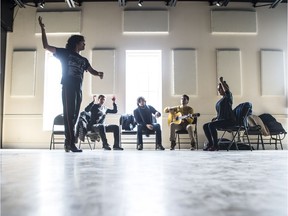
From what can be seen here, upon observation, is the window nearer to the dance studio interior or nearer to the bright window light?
the dance studio interior

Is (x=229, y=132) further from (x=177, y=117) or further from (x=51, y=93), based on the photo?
(x=51, y=93)

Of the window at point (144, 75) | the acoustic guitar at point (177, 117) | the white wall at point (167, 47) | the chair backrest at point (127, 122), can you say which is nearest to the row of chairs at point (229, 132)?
the chair backrest at point (127, 122)

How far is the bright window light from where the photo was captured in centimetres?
709

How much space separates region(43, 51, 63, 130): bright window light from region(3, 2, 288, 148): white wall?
0.11 meters

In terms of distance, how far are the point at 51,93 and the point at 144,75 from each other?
218 cm

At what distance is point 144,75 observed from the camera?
726 centimetres

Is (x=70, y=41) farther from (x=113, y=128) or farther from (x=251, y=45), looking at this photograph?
(x=251, y=45)

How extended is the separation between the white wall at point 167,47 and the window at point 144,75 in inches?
5.9

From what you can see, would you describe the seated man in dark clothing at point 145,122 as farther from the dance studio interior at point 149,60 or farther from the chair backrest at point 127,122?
the dance studio interior at point 149,60

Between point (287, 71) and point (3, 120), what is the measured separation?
21.5 ft

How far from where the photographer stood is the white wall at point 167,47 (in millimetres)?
7000

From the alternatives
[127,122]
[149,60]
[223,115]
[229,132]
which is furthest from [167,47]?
[223,115]

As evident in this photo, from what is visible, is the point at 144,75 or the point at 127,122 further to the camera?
the point at 144,75

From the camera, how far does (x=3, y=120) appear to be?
704 centimetres
